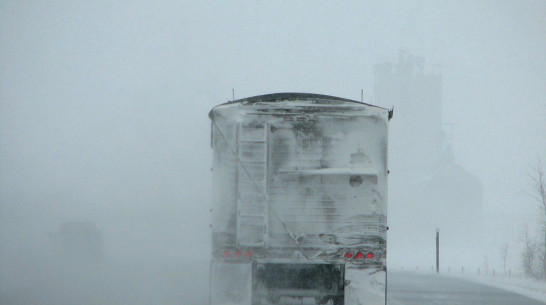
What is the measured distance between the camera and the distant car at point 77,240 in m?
28.1

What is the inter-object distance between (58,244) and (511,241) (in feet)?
238

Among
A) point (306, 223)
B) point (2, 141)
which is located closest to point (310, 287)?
point (306, 223)

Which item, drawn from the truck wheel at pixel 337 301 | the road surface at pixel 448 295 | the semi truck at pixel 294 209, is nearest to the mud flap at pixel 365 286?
the semi truck at pixel 294 209

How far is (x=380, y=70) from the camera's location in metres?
106

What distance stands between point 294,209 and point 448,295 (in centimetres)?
784

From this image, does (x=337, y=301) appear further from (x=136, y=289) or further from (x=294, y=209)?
(x=136, y=289)

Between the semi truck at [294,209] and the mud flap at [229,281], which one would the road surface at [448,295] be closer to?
the semi truck at [294,209]

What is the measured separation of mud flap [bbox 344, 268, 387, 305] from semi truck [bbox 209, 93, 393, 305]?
0.5 inches

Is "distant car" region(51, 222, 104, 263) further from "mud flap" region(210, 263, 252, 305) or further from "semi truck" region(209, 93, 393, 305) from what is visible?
"semi truck" region(209, 93, 393, 305)

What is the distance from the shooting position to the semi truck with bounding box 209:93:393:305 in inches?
381

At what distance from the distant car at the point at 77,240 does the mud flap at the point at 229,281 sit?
62.4ft

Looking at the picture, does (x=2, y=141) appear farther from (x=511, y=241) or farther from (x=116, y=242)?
(x=511, y=241)

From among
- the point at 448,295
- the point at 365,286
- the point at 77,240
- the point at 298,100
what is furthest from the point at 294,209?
the point at 77,240

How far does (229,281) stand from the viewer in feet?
31.8
